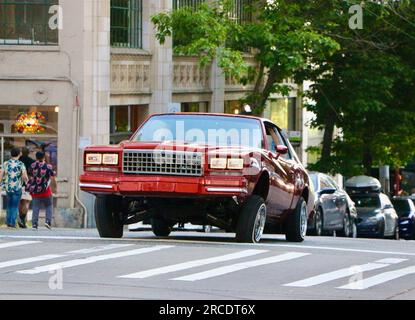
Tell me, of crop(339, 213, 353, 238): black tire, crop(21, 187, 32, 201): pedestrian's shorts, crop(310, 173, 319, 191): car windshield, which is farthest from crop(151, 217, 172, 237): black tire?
crop(339, 213, 353, 238): black tire

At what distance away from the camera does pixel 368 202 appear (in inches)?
1453

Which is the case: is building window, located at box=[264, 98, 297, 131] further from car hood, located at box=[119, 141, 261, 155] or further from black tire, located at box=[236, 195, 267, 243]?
car hood, located at box=[119, 141, 261, 155]

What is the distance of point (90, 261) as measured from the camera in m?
16.0

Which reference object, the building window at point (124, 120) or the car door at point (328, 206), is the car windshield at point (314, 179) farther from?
the building window at point (124, 120)

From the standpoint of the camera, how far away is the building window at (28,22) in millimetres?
35094

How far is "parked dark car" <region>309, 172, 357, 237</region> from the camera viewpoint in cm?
2802

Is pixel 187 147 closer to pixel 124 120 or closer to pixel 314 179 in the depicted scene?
pixel 314 179

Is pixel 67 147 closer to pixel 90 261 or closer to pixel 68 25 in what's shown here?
pixel 68 25

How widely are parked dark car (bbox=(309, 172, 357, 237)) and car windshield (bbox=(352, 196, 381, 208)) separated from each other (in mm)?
4434

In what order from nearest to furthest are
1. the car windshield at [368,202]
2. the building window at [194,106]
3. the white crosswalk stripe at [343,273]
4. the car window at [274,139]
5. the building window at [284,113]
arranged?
1. the white crosswalk stripe at [343,273]
2. the car window at [274,139]
3. the car windshield at [368,202]
4. the building window at [194,106]
5. the building window at [284,113]

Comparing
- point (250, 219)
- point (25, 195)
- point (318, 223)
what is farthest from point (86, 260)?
point (318, 223)

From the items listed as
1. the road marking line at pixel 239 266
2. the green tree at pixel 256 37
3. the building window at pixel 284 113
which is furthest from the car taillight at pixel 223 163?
the building window at pixel 284 113

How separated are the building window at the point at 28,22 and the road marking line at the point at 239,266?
1879cm

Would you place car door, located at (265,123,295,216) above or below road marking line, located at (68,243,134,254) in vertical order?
above
